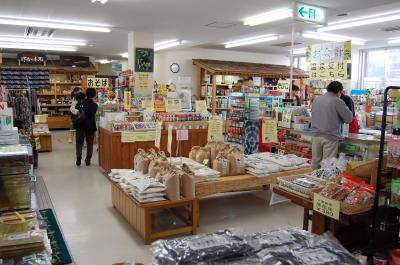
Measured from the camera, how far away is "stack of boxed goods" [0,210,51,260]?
2.40 m

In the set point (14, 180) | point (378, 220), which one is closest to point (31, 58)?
point (14, 180)

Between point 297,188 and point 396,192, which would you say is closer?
point 396,192

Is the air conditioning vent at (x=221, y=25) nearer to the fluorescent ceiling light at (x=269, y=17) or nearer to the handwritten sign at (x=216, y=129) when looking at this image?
the fluorescent ceiling light at (x=269, y=17)

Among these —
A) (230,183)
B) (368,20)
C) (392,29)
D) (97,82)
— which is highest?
(392,29)

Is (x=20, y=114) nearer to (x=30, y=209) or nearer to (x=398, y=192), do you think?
(x=30, y=209)

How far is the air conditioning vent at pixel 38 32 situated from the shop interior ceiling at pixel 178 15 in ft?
0.58

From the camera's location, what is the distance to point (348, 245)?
2697 mm

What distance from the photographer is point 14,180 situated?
9.19 feet

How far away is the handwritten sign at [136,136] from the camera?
20.9ft

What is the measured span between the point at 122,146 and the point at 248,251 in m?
5.02

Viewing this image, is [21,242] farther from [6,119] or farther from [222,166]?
[222,166]

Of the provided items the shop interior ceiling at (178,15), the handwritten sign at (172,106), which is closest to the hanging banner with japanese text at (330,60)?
the shop interior ceiling at (178,15)

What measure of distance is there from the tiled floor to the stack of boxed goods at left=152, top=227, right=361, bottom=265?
184cm

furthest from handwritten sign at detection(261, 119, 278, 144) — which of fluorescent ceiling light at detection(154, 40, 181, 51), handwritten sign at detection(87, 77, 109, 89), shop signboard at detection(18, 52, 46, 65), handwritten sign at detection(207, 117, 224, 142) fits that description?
shop signboard at detection(18, 52, 46, 65)
